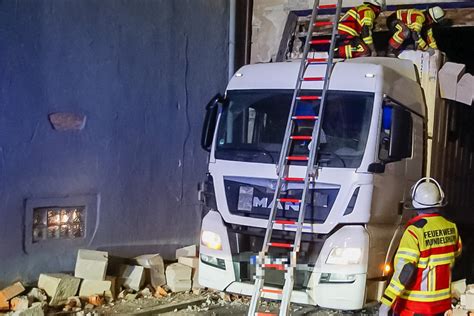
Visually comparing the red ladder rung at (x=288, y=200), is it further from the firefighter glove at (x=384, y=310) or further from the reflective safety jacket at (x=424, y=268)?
the firefighter glove at (x=384, y=310)

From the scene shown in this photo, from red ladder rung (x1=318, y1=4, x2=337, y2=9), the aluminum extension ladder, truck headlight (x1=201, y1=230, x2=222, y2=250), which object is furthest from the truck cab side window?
red ladder rung (x1=318, y1=4, x2=337, y2=9)

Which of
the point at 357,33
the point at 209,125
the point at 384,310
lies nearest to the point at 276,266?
the point at 384,310

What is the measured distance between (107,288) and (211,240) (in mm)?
1548

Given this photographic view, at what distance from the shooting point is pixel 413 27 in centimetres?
741

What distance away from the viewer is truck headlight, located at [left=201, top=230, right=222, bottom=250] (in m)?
5.77

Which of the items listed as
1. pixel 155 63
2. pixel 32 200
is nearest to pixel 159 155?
pixel 155 63

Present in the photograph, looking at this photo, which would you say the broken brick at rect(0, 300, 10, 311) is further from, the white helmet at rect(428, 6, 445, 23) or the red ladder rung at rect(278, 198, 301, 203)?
the white helmet at rect(428, 6, 445, 23)

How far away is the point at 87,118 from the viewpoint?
7.20 m

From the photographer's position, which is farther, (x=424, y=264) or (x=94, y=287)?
(x=94, y=287)

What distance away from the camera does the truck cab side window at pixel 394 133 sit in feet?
18.0

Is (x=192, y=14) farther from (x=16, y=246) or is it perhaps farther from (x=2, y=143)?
(x=16, y=246)

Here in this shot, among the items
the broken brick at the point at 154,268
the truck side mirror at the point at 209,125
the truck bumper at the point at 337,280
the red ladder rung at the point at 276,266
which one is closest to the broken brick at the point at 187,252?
the broken brick at the point at 154,268

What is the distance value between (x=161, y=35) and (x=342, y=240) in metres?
4.06

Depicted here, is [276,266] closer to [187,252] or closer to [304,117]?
[304,117]
